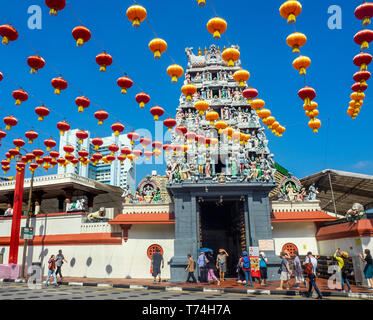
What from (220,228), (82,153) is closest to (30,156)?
(82,153)

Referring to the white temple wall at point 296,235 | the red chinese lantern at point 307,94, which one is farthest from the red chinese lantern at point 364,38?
the white temple wall at point 296,235

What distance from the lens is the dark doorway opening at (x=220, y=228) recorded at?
63.4 feet

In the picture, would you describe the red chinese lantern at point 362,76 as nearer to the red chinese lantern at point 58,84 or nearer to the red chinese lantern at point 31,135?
the red chinese lantern at point 58,84

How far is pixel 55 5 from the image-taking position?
23.1 ft

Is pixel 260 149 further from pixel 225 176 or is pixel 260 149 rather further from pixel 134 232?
pixel 134 232

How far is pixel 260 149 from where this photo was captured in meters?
25.4

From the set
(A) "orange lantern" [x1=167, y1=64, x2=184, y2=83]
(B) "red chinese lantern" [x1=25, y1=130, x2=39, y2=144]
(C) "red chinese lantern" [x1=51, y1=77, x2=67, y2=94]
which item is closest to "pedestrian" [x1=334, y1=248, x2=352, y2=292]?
(A) "orange lantern" [x1=167, y1=64, x2=184, y2=83]

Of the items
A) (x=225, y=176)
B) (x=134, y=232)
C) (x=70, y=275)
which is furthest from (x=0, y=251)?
(x=225, y=176)

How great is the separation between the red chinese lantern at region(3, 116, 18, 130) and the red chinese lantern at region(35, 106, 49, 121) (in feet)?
4.03

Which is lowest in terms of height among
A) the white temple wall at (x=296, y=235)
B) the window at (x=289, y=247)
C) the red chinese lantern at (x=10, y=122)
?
the window at (x=289, y=247)

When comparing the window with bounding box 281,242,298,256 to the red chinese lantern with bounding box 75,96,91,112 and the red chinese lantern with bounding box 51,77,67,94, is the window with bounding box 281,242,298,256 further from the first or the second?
the red chinese lantern with bounding box 51,77,67,94

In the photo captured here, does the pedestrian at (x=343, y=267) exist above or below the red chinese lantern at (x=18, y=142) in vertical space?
below

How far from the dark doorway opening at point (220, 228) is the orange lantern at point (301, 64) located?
11.7m

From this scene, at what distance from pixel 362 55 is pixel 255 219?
9522mm
